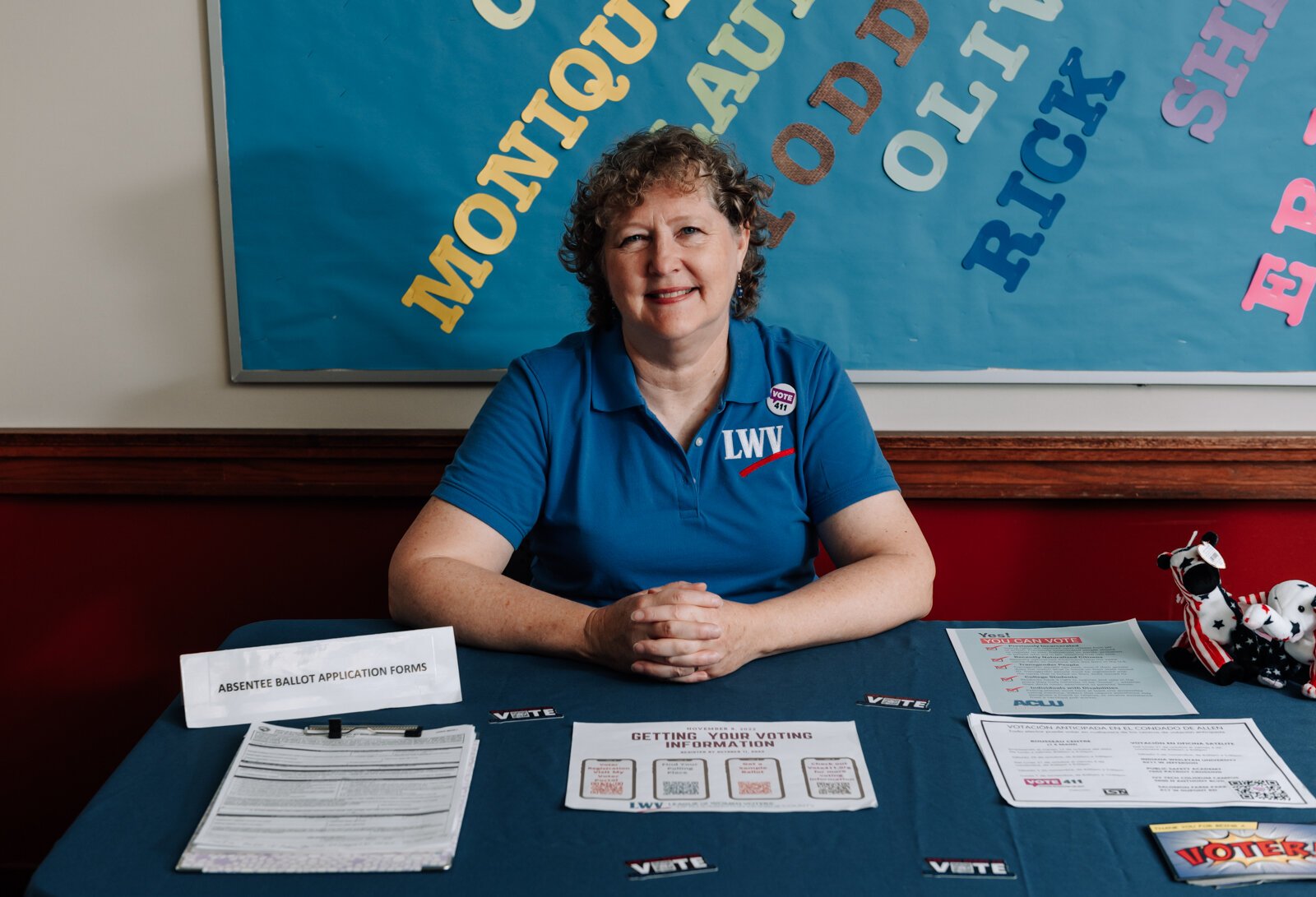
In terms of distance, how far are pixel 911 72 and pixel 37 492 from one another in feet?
6.27

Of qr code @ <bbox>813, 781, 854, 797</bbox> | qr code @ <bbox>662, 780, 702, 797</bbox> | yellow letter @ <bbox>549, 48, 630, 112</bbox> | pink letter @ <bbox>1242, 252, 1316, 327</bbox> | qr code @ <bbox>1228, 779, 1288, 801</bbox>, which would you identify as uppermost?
yellow letter @ <bbox>549, 48, 630, 112</bbox>

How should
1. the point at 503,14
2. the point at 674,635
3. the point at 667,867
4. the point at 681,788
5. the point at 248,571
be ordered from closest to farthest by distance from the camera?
1. the point at 667,867
2. the point at 681,788
3. the point at 674,635
4. the point at 503,14
5. the point at 248,571

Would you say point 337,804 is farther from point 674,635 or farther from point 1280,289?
point 1280,289

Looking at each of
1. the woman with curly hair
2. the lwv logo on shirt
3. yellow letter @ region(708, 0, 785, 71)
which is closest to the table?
the woman with curly hair

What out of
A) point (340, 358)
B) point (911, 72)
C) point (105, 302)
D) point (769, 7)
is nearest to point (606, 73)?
point (769, 7)

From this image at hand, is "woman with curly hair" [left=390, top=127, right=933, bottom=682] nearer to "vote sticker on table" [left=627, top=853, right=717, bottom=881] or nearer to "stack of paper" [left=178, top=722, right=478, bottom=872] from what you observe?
"stack of paper" [left=178, top=722, right=478, bottom=872]

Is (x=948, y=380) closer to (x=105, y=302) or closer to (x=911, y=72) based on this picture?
(x=911, y=72)

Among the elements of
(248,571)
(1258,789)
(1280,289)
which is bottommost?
(1258,789)

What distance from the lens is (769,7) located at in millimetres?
1946

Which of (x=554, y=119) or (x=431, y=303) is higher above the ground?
(x=554, y=119)

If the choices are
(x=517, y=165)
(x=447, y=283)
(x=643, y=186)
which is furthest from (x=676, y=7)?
(x=447, y=283)

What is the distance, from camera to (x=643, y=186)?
160cm

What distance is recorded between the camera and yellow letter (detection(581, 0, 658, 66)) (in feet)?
6.38

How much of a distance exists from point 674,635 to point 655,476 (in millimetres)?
390
